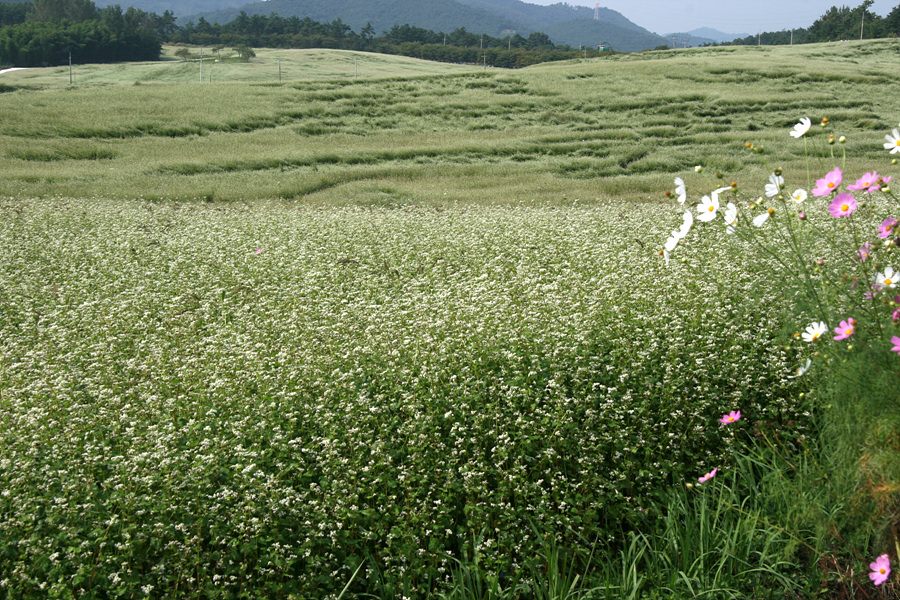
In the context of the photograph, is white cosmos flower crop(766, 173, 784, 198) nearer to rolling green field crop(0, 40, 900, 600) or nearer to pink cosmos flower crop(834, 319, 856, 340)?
rolling green field crop(0, 40, 900, 600)

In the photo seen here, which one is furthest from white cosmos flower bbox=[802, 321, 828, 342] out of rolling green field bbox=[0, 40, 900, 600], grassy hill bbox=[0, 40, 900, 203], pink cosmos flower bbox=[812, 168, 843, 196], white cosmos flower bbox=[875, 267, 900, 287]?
grassy hill bbox=[0, 40, 900, 203]

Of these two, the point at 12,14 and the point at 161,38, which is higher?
the point at 12,14

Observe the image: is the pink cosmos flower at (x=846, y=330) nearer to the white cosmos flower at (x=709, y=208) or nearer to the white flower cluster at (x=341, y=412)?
the white cosmos flower at (x=709, y=208)

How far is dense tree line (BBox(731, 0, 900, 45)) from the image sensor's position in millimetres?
74750

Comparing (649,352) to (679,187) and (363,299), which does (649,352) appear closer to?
(679,187)

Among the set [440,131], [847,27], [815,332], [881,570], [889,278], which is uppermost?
[847,27]

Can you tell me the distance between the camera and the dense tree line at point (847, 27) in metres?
74.8

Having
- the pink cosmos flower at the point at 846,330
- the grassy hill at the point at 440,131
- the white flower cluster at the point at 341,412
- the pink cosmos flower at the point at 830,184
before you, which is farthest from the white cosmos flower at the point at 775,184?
the grassy hill at the point at 440,131

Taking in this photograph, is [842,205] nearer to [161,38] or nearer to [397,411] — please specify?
[397,411]

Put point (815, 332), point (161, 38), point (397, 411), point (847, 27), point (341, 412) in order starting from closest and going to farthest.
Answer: point (815, 332) → point (341, 412) → point (397, 411) → point (847, 27) → point (161, 38)

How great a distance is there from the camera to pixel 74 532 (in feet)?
11.0

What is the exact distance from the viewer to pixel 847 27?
84000mm

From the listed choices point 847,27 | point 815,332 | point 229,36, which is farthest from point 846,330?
point 229,36

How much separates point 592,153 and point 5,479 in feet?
68.1
